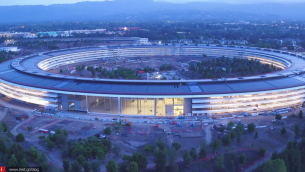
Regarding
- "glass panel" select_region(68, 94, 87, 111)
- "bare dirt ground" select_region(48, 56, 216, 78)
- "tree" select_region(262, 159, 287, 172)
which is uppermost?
"bare dirt ground" select_region(48, 56, 216, 78)

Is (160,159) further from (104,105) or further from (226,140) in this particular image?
(104,105)

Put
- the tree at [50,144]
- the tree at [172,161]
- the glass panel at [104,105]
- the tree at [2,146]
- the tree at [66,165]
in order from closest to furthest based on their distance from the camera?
the tree at [66,165]
the tree at [172,161]
the tree at [2,146]
the tree at [50,144]
the glass panel at [104,105]

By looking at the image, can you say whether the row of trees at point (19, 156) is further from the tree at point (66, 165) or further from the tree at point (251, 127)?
the tree at point (251, 127)

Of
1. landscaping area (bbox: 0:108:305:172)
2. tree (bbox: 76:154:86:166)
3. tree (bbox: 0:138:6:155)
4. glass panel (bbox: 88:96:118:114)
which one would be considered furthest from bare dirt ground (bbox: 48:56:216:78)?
tree (bbox: 76:154:86:166)

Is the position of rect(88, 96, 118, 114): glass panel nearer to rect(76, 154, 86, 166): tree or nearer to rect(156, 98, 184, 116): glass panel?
rect(156, 98, 184, 116): glass panel

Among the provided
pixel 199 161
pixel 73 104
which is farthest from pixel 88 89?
pixel 199 161

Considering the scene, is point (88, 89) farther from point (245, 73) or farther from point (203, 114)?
point (245, 73)

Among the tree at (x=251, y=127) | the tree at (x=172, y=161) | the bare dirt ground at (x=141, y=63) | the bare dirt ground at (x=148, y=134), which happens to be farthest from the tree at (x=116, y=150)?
the bare dirt ground at (x=141, y=63)

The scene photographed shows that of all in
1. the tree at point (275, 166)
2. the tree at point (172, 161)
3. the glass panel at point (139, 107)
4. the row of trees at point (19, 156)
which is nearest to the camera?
the tree at point (275, 166)
